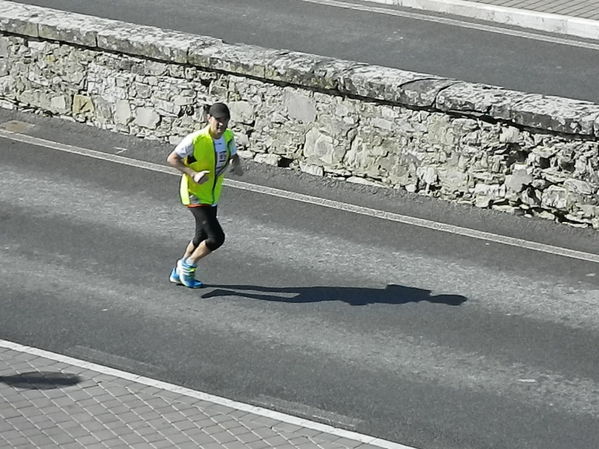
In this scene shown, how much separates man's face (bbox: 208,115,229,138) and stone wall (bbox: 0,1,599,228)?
9.69 feet

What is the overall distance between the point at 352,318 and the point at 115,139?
5.50 meters

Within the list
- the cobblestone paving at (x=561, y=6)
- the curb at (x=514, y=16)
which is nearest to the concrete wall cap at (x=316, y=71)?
the curb at (x=514, y=16)

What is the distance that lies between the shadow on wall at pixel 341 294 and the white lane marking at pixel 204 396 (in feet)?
5.33

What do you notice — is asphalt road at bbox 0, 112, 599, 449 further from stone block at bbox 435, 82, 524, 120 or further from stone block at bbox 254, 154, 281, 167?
stone block at bbox 435, 82, 524, 120

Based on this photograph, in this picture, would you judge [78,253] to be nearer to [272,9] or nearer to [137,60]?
[137,60]

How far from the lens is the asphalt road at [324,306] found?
9.77m

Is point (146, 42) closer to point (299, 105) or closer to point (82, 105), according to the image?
point (82, 105)

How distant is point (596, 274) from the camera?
12.0 meters

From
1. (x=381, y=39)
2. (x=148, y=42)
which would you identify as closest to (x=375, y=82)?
(x=148, y=42)

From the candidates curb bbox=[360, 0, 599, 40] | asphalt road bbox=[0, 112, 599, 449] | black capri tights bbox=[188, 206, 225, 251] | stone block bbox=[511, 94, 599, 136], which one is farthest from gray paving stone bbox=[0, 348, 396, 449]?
curb bbox=[360, 0, 599, 40]

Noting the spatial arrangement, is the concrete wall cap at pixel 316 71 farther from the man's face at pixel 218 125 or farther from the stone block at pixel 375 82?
the man's face at pixel 218 125

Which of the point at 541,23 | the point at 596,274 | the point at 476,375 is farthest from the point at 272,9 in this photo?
the point at 476,375

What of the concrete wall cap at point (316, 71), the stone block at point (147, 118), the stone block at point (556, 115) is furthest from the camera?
the stone block at point (147, 118)

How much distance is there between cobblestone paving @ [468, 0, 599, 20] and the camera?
67.1ft
